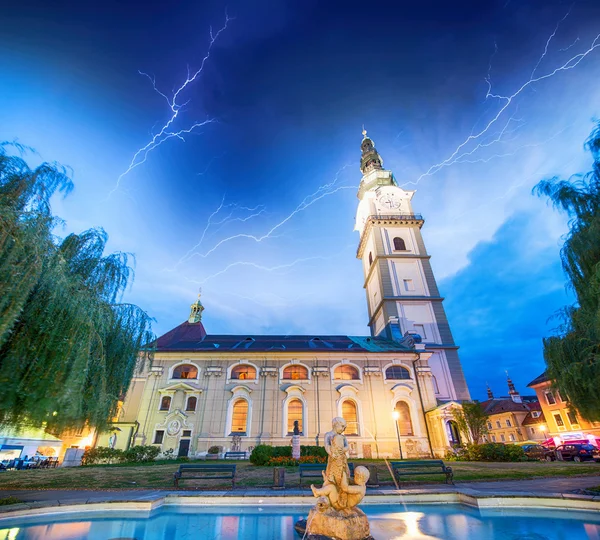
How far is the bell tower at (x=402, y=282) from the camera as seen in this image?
1222 inches

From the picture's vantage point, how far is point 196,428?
25188 mm

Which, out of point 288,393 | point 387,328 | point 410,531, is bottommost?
point 410,531

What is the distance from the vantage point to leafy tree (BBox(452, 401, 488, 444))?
2339 cm

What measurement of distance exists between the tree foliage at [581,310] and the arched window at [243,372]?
22.4m

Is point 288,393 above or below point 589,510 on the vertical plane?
above

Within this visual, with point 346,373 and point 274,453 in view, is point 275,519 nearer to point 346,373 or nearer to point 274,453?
point 274,453

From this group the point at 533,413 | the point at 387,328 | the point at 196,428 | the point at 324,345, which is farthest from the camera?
the point at 533,413

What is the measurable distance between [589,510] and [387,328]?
2734cm

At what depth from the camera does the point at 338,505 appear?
17.6 ft

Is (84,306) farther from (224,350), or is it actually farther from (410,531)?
(224,350)

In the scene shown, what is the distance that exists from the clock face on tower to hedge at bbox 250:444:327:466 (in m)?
33.4

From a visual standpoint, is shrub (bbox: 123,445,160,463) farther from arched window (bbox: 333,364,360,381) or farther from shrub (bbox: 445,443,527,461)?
shrub (bbox: 445,443,527,461)

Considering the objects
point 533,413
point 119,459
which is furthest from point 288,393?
point 533,413

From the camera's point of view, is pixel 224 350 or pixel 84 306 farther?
pixel 224 350
